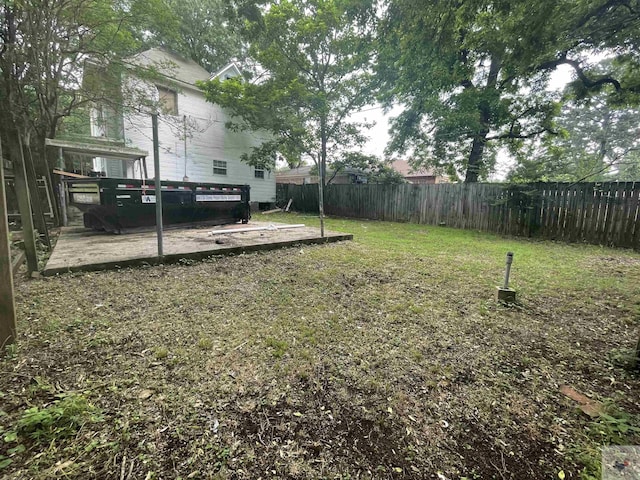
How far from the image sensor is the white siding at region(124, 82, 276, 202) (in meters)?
10.6

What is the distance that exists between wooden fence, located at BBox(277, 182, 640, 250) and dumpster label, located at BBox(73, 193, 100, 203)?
990cm

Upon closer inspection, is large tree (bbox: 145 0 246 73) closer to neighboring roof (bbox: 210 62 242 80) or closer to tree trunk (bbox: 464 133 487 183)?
neighboring roof (bbox: 210 62 242 80)

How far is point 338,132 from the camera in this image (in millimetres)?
15133

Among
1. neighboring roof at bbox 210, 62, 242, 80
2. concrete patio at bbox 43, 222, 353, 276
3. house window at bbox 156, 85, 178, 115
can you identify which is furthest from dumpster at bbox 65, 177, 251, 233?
neighboring roof at bbox 210, 62, 242, 80

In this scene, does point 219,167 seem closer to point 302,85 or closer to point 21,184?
point 302,85

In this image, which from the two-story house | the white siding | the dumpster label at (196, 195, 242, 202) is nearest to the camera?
the dumpster label at (196, 195, 242, 202)

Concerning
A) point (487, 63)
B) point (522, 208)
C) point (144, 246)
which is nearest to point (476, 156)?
point (487, 63)

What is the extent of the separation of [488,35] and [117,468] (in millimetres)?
6352

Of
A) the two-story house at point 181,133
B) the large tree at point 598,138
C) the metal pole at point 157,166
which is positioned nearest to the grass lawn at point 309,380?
the metal pole at point 157,166

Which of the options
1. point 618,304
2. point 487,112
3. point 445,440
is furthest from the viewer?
point 487,112

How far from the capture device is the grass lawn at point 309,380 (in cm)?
121

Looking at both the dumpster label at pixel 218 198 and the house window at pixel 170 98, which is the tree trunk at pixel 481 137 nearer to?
the dumpster label at pixel 218 198

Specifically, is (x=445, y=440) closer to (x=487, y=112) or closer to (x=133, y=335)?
(x=133, y=335)

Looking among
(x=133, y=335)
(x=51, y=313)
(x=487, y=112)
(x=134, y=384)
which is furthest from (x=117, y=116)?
(x=487, y=112)
